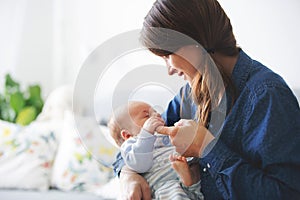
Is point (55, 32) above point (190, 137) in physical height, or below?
below

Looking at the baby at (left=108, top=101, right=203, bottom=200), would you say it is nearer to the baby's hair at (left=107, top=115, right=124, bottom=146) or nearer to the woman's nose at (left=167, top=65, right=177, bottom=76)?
the baby's hair at (left=107, top=115, right=124, bottom=146)

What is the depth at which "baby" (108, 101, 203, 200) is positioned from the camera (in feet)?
3.45

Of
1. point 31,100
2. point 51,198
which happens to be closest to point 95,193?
point 51,198

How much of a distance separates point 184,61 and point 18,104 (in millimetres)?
1997

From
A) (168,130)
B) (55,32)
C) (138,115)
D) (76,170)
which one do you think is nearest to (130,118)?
(138,115)

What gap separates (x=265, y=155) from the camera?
943 mm

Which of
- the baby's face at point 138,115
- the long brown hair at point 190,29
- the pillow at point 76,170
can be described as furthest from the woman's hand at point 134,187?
the pillow at point 76,170

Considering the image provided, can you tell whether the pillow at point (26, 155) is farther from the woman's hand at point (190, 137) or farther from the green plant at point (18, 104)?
the woman's hand at point (190, 137)

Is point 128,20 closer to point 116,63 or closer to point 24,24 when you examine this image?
point 24,24

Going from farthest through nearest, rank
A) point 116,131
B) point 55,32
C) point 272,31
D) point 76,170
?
point 55,32
point 76,170
point 272,31
point 116,131

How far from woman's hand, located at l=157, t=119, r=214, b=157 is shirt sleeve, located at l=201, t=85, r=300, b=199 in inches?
1.2

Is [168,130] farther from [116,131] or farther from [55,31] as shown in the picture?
[55,31]

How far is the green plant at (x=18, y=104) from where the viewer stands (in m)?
2.75

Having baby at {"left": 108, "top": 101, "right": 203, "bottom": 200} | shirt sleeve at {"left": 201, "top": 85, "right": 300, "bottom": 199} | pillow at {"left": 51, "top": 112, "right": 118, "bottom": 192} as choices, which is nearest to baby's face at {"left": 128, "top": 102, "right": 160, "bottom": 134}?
baby at {"left": 108, "top": 101, "right": 203, "bottom": 200}
